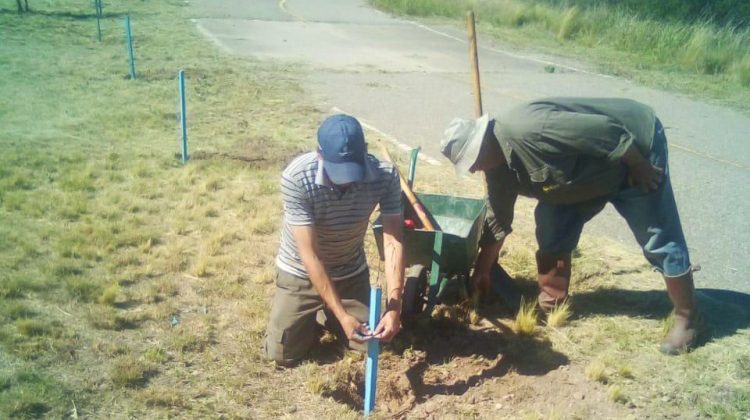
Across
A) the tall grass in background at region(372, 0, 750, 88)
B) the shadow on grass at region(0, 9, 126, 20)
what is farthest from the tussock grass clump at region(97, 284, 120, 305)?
the shadow on grass at region(0, 9, 126, 20)

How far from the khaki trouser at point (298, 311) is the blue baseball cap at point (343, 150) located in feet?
2.87

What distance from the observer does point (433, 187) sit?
685 centimetres

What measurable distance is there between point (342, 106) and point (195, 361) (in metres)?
6.80

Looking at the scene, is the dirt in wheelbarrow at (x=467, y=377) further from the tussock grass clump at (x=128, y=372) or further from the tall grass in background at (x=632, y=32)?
the tall grass in background at (x=632, y=32)

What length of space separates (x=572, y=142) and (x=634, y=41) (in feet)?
49.5

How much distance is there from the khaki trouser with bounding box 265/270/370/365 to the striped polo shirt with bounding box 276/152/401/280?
8 cm

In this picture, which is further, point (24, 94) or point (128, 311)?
point (24, 94)

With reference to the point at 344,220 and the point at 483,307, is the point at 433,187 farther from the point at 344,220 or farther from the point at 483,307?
the point at 344,220

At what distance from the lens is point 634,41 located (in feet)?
56.2

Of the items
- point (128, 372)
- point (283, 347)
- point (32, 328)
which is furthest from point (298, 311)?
point (32, 328)

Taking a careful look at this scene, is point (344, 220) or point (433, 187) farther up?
point (344, 220)

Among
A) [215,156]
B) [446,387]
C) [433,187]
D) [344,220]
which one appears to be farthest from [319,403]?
[215,156]

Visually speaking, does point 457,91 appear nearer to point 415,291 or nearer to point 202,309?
point 415,291

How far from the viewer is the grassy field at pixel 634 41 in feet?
45.3
